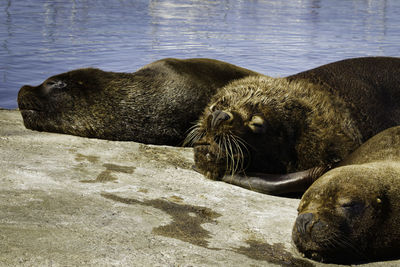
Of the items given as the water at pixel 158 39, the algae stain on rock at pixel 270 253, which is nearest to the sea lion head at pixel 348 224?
the algae stain on rock at pixel 270 253

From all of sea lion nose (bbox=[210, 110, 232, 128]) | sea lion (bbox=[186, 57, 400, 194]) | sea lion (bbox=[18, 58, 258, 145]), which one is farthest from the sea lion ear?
sea lion (bbox=[18, 58, 258, 145])

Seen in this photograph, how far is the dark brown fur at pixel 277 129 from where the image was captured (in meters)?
5.64

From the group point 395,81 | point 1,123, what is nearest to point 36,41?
point 1,123

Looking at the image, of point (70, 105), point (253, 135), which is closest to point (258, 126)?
point (253, 135)

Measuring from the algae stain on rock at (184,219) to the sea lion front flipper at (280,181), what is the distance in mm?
1026

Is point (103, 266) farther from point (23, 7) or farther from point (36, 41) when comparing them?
point (23, 7)

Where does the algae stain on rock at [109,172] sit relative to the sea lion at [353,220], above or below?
below

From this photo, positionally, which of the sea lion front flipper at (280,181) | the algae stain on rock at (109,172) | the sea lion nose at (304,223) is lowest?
the sea lion front flipper at (280,181)

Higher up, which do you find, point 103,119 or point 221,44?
point 103,119

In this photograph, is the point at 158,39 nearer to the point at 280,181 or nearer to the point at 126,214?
the point at 280,181

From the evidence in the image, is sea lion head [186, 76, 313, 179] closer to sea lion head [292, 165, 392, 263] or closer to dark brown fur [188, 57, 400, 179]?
dark brown fur [188, 57, 400, 179]

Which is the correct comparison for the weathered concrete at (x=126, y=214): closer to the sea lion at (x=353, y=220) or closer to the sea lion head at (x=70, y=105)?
the sea lion at (x=353, y=220)

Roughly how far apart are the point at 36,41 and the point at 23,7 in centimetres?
1639

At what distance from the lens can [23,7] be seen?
37438mm
